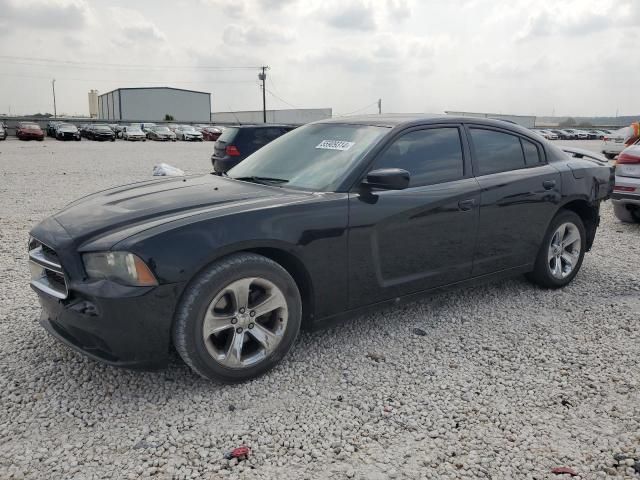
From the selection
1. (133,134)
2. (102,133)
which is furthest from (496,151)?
(133,134)

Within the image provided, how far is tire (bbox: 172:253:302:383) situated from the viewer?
2.90 metres

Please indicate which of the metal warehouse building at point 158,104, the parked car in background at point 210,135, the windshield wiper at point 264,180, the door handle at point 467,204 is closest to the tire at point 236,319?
the windshield wiper at point 264,180

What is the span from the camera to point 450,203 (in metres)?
3.92

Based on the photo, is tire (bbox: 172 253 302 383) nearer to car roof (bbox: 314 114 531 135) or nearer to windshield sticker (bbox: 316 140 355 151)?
windshield sticker (bbox: 316 140 355 151)

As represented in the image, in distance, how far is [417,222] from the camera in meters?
3.74

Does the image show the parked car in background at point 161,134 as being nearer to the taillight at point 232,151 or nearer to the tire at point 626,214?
the taillight at point 232,151

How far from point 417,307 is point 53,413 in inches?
109

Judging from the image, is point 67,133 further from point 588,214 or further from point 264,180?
point 588,214

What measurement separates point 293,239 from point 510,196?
2053 mm

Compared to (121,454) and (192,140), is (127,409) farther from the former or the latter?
(192,140)

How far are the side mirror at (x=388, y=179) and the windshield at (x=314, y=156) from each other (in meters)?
0.25

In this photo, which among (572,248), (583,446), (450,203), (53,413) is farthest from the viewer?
(572,248)

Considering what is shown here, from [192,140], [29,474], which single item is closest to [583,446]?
[29,474]

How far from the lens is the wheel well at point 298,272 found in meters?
3.25
